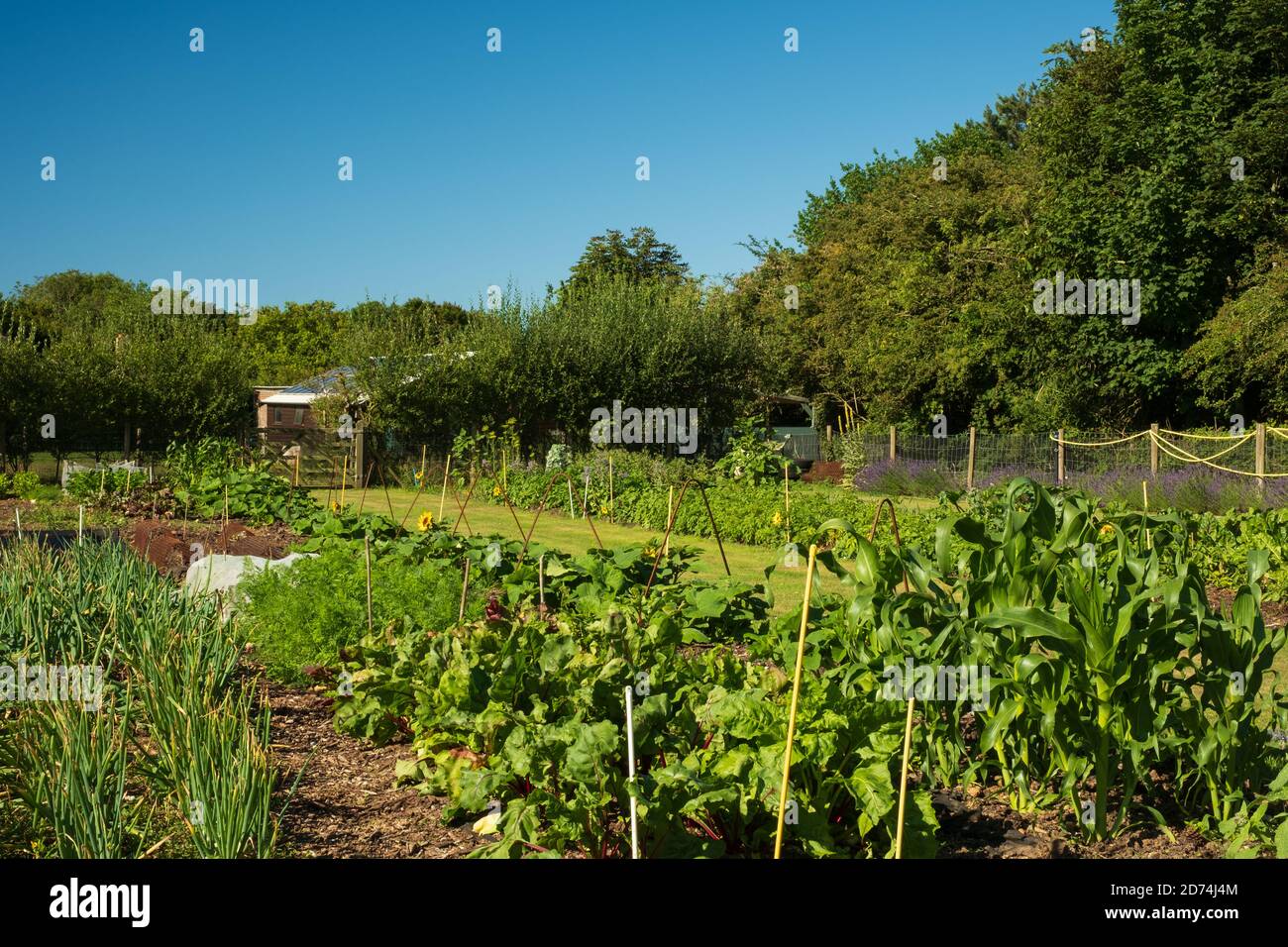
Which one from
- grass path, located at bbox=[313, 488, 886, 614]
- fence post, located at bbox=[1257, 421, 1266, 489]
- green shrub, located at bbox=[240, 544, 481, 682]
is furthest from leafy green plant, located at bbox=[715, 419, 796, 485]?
green shrub, located at bbox=[240, 544, 481, 682]

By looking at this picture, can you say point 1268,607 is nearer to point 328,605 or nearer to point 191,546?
point 328,605

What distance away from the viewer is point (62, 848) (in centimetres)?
279

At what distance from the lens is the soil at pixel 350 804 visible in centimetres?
341

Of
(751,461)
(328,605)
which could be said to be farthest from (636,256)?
(328,605)

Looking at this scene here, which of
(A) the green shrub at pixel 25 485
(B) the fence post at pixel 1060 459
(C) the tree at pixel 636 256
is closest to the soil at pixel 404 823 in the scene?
(A) the green shrub at pixel 25 485

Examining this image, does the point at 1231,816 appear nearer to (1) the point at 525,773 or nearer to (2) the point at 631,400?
(1) the point at 525,773

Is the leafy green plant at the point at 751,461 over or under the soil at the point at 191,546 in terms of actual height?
over

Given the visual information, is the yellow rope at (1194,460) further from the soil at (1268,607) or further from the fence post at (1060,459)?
the soil at (1268,607)

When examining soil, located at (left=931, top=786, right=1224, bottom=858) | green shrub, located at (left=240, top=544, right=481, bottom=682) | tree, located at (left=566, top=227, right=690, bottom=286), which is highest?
tree, located at (left=566, top=227, right=690, bottom=286)

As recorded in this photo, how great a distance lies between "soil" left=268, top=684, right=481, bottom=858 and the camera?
3406 mm

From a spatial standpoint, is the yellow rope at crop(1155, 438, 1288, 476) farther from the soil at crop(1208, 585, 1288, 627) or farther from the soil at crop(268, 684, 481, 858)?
the soil at crop(268, 684, 481, 858)

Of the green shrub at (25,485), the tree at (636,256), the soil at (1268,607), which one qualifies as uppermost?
the tree at (636,256)
